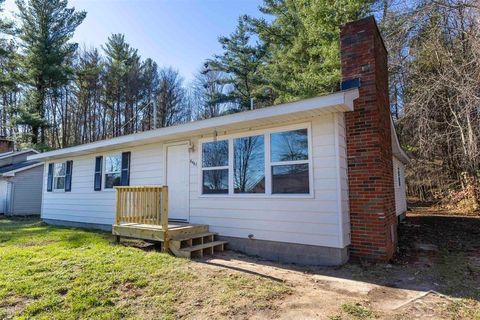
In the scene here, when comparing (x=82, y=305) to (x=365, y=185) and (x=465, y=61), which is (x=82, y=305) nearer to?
(x=365, y=185)

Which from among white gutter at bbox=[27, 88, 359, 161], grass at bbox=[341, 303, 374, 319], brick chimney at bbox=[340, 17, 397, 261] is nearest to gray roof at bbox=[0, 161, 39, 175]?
white gutter at bbox=[27, 88, 359, 161]

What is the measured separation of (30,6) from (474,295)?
84.4 feet

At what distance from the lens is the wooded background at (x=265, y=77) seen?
10555 mm

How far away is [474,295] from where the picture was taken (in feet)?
12.8

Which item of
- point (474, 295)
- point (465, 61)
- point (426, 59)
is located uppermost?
point (426, 59)

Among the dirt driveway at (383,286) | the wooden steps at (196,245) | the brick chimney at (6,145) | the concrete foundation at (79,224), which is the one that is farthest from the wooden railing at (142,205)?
the brick chimney at (6,145)

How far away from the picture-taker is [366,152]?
5.52 metres

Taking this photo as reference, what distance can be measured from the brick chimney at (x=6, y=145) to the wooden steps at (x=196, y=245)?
22523mm

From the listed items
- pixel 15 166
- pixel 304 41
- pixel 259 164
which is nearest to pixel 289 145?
pixel 259 164

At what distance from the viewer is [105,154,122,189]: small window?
9211mm

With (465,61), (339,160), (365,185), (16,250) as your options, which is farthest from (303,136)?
(465,61)

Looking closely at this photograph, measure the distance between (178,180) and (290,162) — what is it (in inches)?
125

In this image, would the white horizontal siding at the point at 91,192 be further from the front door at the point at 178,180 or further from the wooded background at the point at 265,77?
the wooded background at the point at 265,77

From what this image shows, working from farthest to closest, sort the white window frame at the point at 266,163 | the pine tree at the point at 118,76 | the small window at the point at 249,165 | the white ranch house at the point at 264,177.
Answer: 1. the pine tree at the point at 118,76
2. the small window at the point at 249,165
3. the white window frame at the point at 266,163
4. the white ranch house at the point at 264,177
